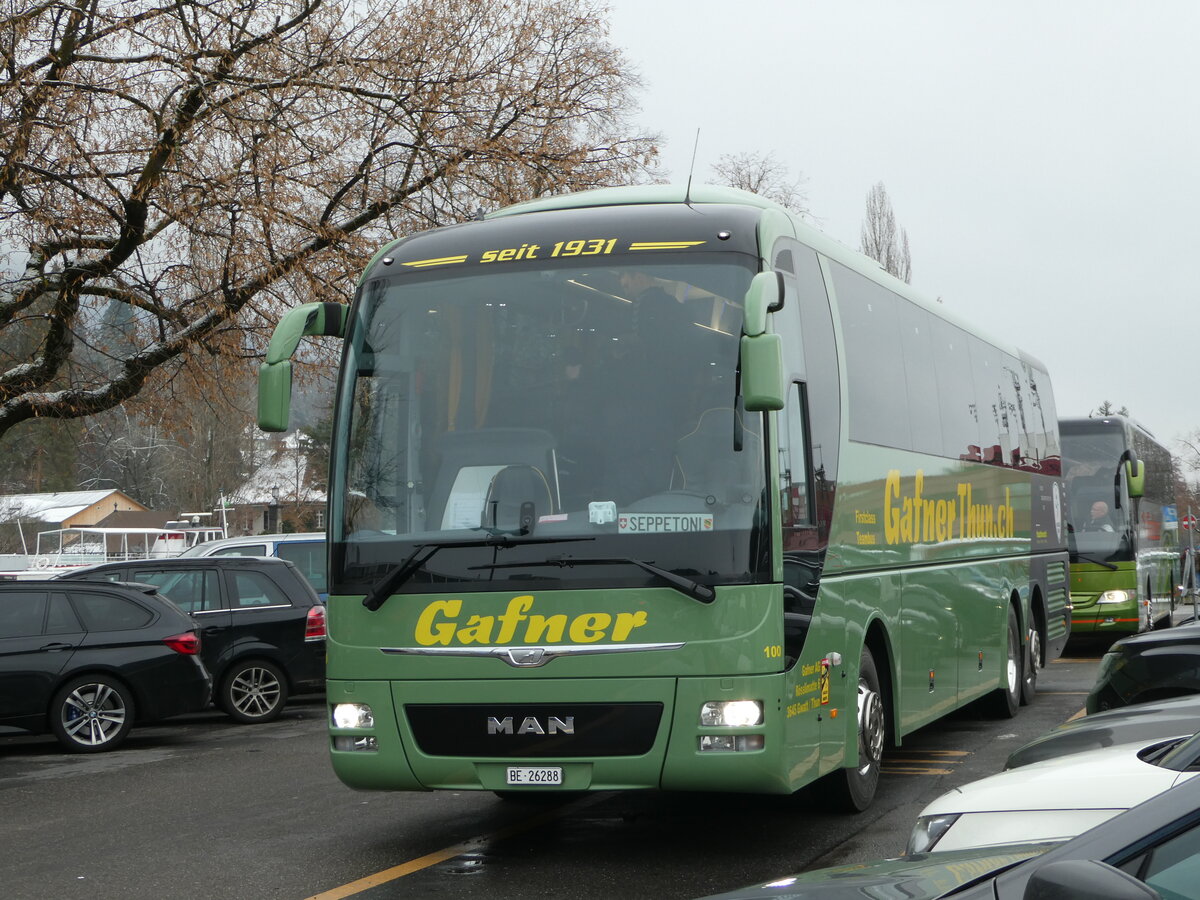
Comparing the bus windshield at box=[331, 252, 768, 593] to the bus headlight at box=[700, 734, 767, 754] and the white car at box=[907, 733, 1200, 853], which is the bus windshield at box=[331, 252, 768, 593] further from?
the white car at box=[907, 733, 1200, 853]

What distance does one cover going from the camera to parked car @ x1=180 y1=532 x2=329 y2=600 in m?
20.1

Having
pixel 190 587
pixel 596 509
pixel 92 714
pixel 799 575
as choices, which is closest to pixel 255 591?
pixel 190 587

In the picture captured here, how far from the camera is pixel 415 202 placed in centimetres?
1914

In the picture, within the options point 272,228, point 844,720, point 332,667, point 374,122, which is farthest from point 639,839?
point 374,122

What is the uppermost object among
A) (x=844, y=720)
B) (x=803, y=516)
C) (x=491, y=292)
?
(x=491, y=292)

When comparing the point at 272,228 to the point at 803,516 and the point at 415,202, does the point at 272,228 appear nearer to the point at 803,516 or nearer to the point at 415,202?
the point at 415,202

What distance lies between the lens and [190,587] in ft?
52.4

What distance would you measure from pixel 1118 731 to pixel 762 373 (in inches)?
88.8

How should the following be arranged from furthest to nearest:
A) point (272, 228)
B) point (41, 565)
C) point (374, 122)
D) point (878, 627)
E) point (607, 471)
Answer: point (41, 565), point (374, 122), point (272, 228), point (878, 627), point (607, 471)

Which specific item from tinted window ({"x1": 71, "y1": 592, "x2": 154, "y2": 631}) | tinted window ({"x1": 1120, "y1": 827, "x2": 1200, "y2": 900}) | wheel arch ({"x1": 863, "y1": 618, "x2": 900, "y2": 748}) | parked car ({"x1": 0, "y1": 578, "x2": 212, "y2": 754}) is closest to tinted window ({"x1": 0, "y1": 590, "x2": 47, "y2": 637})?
parked car ({"x1": 0, "y1": 578, "x2": 212, "y2": 754})

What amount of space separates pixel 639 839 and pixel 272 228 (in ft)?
35.4

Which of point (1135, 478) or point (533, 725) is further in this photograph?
point (1135, 478)

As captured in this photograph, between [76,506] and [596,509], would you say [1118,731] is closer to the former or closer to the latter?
[596,509]

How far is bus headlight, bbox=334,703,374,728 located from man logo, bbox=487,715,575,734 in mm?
692
